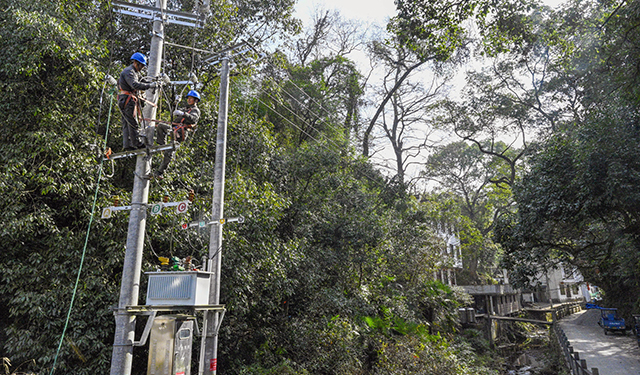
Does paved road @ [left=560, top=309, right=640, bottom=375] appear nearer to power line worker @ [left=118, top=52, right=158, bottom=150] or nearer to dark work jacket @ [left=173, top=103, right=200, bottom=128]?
dark work jacket @ [left=173, top=103, right=200, bottom=128]

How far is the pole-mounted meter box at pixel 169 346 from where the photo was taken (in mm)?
4805

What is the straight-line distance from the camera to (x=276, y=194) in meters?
11.6

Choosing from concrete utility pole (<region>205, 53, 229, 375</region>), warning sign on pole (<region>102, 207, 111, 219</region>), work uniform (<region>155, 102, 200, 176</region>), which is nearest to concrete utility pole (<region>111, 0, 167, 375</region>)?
warning sign on pole (<region>102, 207, 111, 219</region>)

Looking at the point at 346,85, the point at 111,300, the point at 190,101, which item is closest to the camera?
the point at 190,101

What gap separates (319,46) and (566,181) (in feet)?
54.2

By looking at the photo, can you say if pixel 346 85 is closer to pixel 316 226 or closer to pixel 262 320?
pixel 316 226

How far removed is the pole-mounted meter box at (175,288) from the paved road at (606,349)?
Result: 14.0m

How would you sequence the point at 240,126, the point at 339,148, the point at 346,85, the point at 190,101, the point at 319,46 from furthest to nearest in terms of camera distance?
1. the point at 319,46
2. the point at 346,85
3. the point at 339,148
4. the point at 240,126
5. the point at 190,101


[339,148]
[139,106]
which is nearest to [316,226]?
[339,148]

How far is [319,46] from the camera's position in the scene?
24.0 meters

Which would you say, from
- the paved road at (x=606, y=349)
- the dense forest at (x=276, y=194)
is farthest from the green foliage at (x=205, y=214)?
the paved road at (x=606, y=349)

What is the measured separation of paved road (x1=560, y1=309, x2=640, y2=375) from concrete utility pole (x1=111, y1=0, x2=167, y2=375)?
14.7 metres

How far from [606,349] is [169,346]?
19816 millimetres

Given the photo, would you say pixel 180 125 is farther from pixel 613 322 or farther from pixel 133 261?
pixel 613 322
